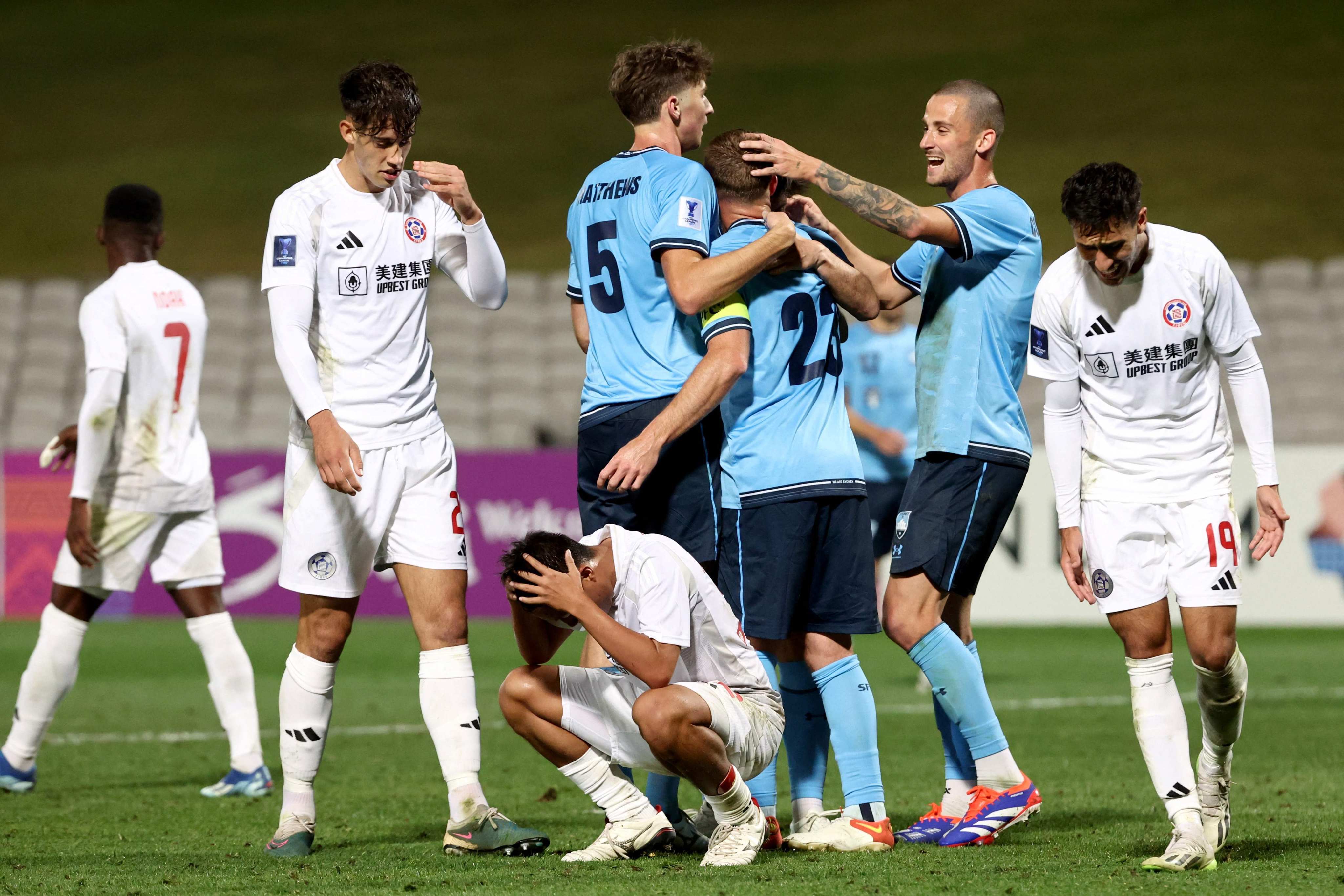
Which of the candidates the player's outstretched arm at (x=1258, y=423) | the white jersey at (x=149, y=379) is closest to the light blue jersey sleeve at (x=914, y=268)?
the player's outstretched arm at (x=1258, y=423)

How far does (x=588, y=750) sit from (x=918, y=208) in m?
1.81

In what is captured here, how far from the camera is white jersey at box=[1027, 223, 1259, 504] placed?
4.18 meters

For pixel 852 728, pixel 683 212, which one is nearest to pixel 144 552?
pixel 683 212

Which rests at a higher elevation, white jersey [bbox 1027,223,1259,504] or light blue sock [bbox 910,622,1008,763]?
white jersey [bbox 1027,223,1259,504]

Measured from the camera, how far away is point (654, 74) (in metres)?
4.43

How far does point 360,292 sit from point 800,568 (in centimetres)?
149

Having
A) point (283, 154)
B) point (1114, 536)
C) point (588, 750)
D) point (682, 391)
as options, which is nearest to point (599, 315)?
point (682, 391)

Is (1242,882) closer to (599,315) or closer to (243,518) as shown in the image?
(599,315)

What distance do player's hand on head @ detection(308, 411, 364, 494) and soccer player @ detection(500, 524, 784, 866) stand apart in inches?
18.8

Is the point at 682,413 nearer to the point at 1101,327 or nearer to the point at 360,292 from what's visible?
the point at 360,292

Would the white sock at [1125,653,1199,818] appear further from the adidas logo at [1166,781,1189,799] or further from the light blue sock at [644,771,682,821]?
the light blue sock at [644,771,682,821]

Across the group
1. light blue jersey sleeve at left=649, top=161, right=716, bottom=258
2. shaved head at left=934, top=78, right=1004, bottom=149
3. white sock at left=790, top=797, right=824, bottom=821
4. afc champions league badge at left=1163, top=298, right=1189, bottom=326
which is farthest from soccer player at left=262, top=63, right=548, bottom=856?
afc champions league badge at left=1163, top=298, right=1189, bottom=326

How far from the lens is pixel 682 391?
419cm

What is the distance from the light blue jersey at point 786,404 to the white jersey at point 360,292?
88cm
